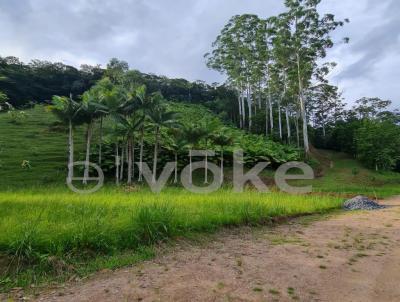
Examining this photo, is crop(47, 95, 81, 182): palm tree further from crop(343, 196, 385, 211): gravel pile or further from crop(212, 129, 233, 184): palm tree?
crop(343, 196, 385, 211): gravel pile

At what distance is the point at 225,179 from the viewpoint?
25859 millimetres

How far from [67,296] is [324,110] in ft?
164

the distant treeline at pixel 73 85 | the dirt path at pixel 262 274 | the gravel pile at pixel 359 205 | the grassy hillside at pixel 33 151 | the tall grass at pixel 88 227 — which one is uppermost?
the distant treeline at pixel 73 85

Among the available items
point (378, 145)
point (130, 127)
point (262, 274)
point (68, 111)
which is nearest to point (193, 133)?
point (130, 127)

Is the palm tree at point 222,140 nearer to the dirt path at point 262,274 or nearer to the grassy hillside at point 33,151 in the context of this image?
the grassy hillside at point 33,151

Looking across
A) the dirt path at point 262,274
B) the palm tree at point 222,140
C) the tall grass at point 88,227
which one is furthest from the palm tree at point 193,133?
the dirt path at point 262,274

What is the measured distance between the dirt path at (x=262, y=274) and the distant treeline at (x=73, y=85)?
3915cm

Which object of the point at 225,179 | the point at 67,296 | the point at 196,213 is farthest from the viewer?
the point at 225,179

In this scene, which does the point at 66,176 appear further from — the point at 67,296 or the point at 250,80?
the point at 250,80

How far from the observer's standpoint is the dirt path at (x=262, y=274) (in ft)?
14.4

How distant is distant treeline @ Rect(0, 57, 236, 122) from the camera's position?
154 ft

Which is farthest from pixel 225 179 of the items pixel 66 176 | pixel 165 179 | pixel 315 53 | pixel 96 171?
pixel 315 53

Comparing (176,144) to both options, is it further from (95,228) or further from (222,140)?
(95,228)

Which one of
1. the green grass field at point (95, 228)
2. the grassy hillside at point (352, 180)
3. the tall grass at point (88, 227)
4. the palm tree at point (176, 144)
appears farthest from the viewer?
the palm tree at point (176, 144)
